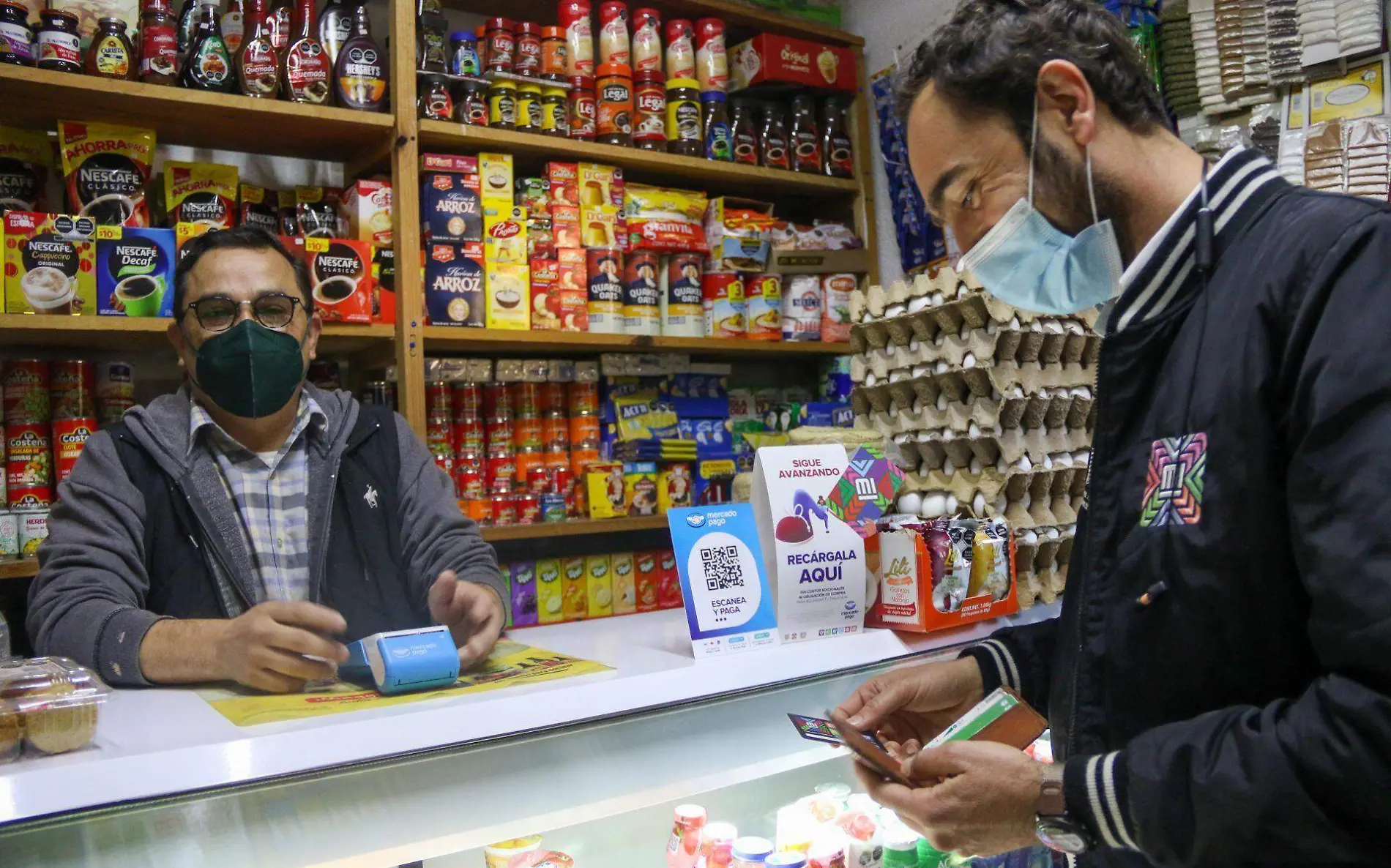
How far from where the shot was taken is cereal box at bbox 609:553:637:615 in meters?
3.59

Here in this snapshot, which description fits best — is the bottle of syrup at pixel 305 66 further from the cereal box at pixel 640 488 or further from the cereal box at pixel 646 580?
the cereal box at pixel 646 580

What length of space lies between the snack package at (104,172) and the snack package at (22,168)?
0.07m

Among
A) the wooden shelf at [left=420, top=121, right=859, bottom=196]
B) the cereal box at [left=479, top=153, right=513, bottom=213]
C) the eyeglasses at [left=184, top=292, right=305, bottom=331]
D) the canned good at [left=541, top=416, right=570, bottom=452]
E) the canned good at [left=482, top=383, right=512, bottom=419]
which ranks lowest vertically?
the canned good at [left=541, top=416, right=570, bottom=452]

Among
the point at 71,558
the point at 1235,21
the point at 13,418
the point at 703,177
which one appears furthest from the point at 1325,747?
the point at 703,177

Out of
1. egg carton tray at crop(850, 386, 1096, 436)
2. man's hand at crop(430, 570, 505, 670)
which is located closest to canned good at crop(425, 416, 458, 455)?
egg carton tray at crop(850, 386, 1096, 436)

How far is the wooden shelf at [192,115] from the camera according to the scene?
2680 mm

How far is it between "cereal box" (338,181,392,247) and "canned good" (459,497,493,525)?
2.65 ft

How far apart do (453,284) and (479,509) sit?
69cm

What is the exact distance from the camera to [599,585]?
355 centimetres

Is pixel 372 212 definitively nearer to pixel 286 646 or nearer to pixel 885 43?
pixel 286 646

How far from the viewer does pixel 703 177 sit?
3.95 metres

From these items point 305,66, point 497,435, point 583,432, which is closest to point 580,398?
→ point 583,432

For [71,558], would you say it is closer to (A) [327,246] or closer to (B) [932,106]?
(A) [327,246]

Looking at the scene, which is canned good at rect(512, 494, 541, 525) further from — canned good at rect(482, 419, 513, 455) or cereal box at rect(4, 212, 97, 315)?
cereal box at rect(4, 212, 97, 315)
